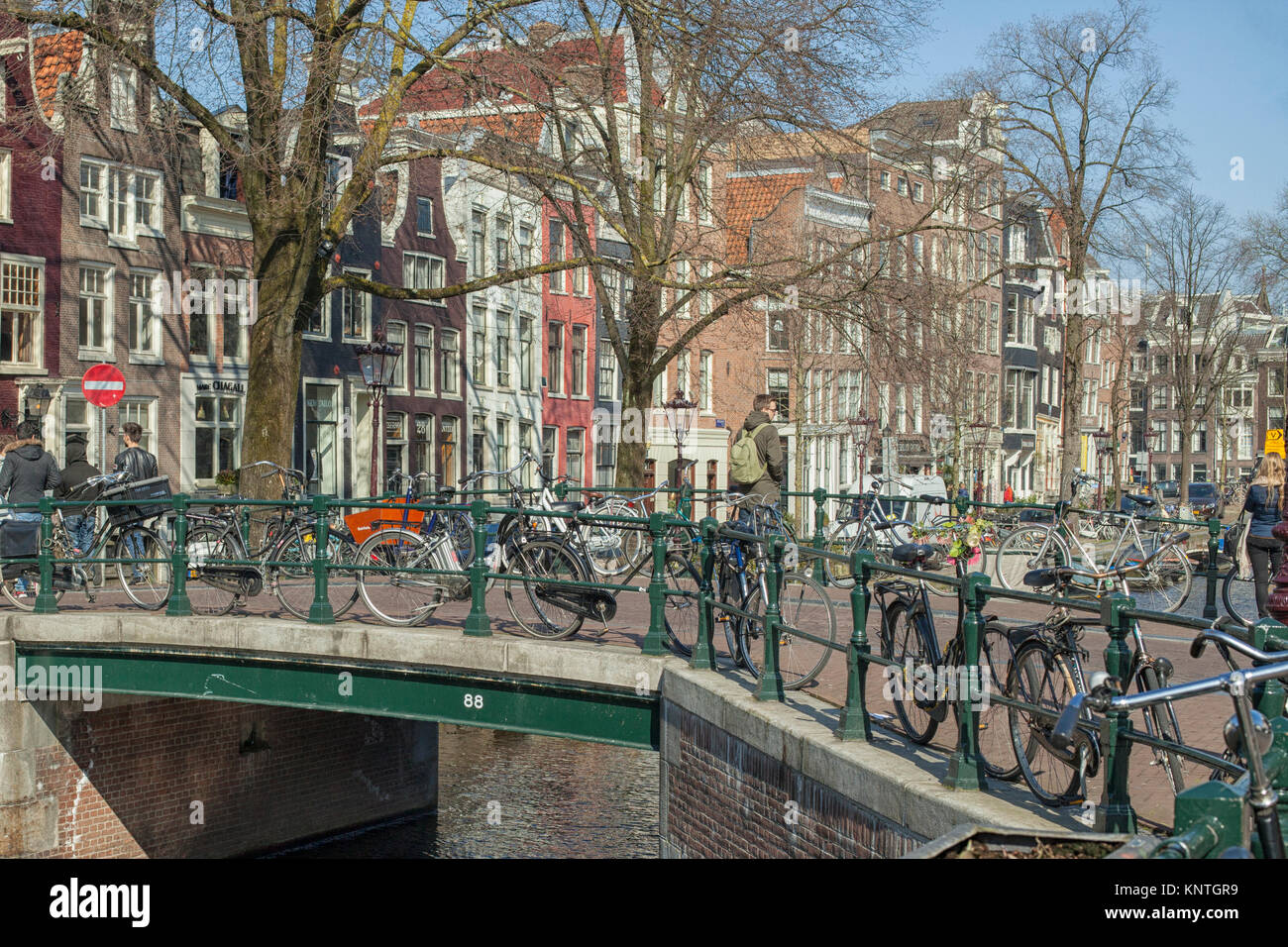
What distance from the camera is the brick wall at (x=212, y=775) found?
14664mm

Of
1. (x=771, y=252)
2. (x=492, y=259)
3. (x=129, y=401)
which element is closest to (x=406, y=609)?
(x=771, y=252)

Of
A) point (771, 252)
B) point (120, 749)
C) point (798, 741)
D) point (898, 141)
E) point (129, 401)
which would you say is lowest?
point (120, 749)

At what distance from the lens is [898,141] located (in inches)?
893

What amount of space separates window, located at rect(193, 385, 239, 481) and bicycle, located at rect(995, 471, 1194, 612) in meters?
18.9

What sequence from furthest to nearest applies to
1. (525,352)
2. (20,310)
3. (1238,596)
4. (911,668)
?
(525,352)
(20,310)
(1238,596)
(911,668)

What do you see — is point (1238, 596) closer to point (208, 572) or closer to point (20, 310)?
point (208, 572)

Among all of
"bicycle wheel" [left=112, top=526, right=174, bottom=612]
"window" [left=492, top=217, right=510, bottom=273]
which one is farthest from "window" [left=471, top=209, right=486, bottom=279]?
"bicycle wheel" [left=112, top=526, right=174, bottom=612]

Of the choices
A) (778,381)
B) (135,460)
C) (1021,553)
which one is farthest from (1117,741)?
(778,381)

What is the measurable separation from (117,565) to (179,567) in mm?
1325

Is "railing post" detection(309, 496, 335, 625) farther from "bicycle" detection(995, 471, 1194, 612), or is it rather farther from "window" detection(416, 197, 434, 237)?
"window" detection(416, 197, 434, 237)

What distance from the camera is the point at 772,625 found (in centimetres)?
884

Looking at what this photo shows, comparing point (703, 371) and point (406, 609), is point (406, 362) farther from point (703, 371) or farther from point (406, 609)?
point (406, 609)

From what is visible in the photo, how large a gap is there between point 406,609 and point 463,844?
6.05 meters

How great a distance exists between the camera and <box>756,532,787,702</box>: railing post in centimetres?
875
